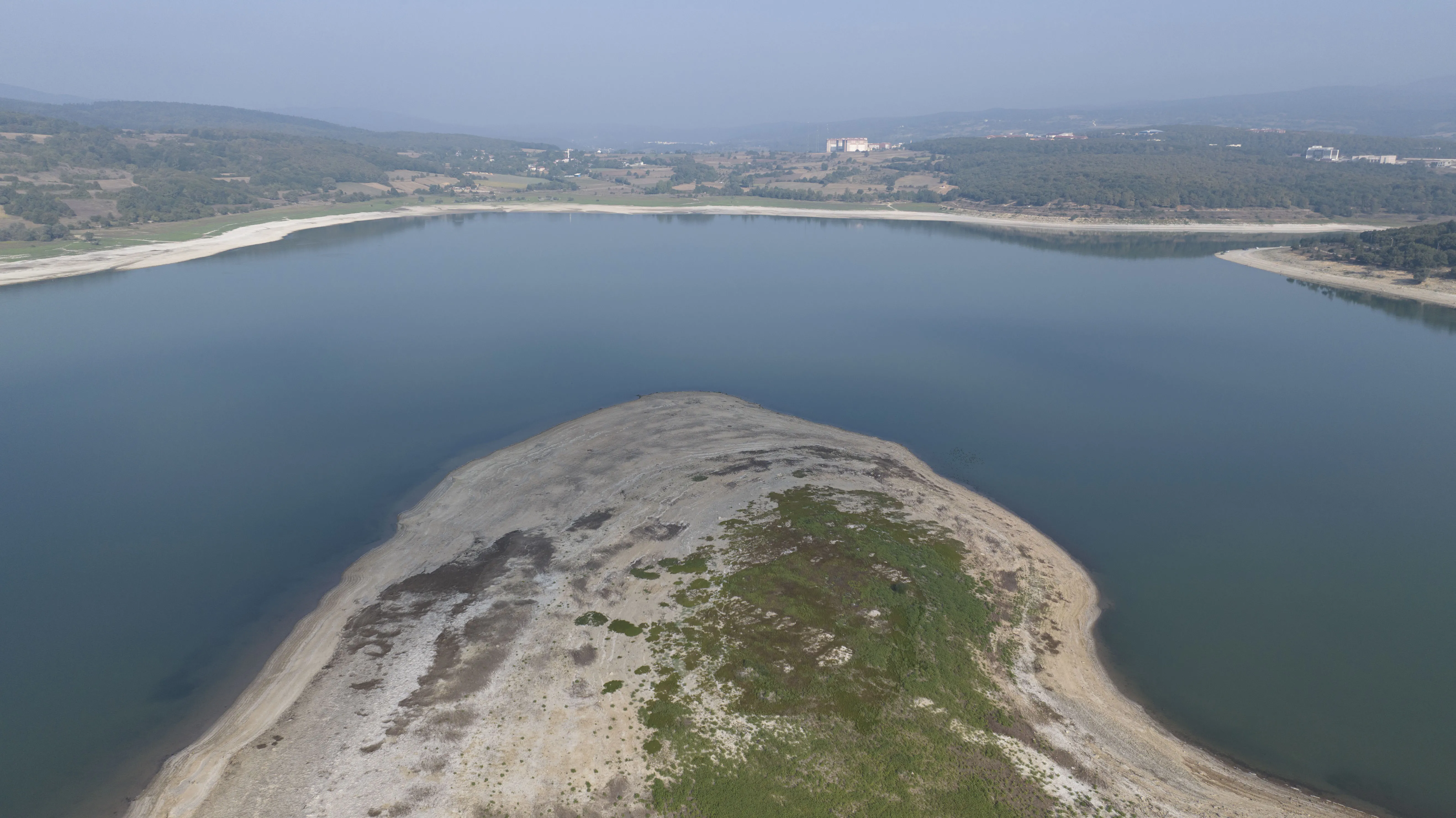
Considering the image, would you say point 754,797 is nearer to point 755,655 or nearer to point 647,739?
point 647,739

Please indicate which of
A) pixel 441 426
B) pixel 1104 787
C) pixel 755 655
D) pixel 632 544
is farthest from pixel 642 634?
pixel 441 426

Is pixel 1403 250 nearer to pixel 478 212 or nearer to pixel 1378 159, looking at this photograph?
pixel 1378 159

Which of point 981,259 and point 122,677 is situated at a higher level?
point 981,259

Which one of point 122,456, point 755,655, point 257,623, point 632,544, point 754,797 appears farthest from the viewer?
point 122,456

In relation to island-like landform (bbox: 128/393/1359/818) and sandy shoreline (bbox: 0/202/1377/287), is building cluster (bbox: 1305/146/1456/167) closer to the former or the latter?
sandy shoreline (bbox: 0/202/1377/287)

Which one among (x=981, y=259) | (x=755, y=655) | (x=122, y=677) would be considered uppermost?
(x=981, y=259)

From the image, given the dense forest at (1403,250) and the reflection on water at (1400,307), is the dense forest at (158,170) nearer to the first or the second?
the reflection on water at (1400,307)

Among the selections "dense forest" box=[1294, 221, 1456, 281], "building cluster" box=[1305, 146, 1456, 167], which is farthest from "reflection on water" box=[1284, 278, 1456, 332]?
"building cluster" box=[1305, 146, 1456, 167]
